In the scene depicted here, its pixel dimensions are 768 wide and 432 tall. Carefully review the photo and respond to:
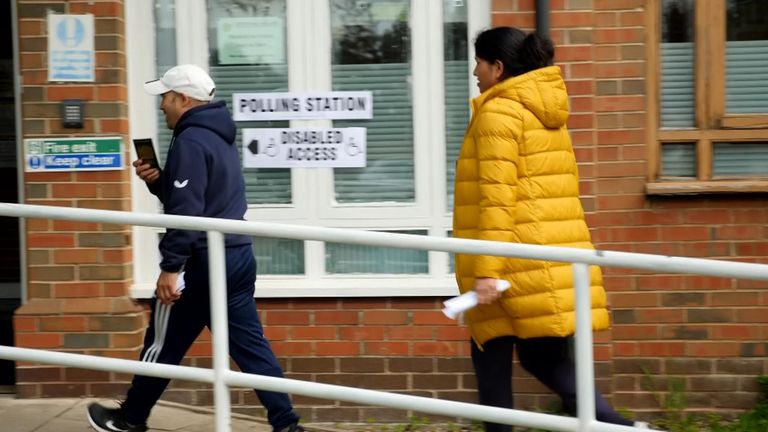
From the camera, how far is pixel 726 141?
17.8ft

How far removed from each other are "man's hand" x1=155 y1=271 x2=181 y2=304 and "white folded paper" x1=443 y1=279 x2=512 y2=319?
1102mm

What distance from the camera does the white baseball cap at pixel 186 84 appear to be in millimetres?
4348

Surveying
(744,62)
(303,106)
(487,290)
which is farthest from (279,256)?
(744,62)

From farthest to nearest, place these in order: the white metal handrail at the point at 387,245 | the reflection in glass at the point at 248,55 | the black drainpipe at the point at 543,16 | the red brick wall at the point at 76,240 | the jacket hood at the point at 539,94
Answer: the reflection in glass at the point at 248,55 → the red brick wall at the point at 76,240 → the black drainpipe at the point at 543,16 → the jacket hood at the point at 539,94 → the white metal handrail at the point at 387,245

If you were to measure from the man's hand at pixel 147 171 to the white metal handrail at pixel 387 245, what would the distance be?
21.1 inches

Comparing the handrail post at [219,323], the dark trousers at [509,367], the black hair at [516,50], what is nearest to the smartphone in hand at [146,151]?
the handrail post at [219,323]

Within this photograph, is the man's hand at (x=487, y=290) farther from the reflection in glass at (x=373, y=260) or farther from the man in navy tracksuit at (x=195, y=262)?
the reflection in glass at (x=373, y=260)

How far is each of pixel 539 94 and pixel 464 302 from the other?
81cm

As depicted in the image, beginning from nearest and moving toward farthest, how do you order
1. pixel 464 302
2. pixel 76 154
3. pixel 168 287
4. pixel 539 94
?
pixel 464 302 → pixel 539 94 → pixel 168 287 → pixel 76 154

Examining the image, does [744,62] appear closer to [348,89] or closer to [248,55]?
[348,89]

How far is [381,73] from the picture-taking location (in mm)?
5547

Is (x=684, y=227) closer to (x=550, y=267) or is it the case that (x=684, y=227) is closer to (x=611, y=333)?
(x=611, y=333)

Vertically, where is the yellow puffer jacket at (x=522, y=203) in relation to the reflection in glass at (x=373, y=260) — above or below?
above

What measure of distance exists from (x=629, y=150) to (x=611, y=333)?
0.92 m
